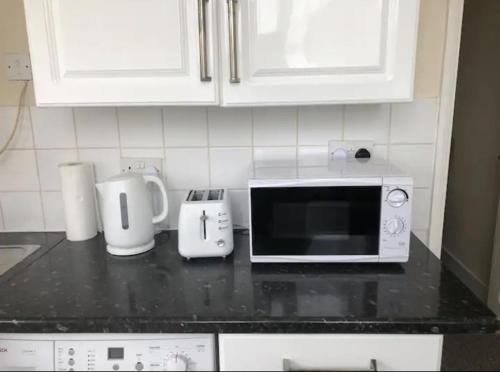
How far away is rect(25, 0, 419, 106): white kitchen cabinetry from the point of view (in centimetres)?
94

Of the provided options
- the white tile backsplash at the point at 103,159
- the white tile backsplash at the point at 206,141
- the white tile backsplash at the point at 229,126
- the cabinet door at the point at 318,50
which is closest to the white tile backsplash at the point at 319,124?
the white tile backsplash at the point at 206,141

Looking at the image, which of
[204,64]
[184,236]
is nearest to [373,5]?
[204,64]

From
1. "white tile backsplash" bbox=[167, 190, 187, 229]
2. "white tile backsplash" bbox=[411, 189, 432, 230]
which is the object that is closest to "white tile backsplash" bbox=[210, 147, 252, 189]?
"white tile backsplash" bbox=[167, 190, 187, 229]

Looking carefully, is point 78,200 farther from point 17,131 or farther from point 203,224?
point 203,224

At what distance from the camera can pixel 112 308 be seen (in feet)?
2.93

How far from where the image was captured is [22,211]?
55.1 inches

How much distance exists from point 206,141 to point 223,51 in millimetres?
410

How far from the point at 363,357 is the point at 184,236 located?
1.81 feet

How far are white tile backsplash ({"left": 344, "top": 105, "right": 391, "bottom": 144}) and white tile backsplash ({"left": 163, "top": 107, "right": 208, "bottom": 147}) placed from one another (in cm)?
48

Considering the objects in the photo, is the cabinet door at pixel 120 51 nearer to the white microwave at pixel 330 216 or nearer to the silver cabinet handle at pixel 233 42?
the silver cabinet handle at pixel 233 42

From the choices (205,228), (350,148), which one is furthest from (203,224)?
(350,148)

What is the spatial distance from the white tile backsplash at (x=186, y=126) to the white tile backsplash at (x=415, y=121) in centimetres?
63

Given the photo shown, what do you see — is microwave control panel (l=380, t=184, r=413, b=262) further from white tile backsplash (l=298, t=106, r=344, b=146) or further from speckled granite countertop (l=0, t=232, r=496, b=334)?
white tile backsplash (l=298, t=106, r=344, b=146)

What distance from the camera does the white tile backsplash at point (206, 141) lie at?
1.29 m
